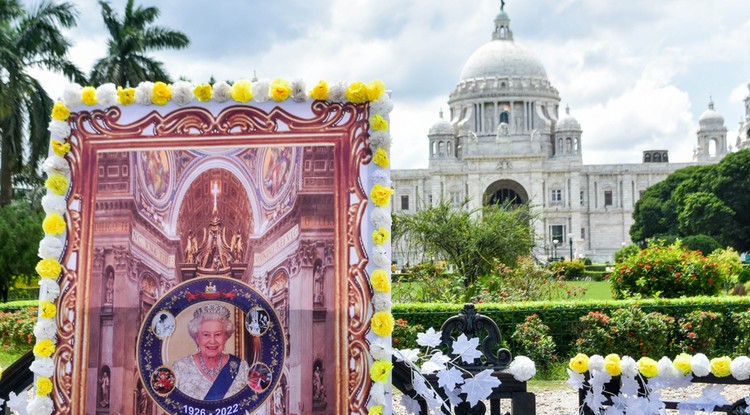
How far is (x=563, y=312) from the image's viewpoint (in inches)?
412

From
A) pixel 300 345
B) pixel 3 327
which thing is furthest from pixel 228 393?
pixel 3 327

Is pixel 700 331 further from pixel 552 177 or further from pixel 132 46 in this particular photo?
pixel 552 177

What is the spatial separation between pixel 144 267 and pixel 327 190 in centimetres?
103

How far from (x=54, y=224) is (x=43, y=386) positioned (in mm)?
833

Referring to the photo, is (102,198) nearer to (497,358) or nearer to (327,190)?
(327,190)

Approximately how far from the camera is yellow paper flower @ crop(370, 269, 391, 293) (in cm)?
389

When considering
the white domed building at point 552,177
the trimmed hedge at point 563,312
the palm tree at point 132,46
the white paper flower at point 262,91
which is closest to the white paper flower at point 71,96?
the white paper flower at point 262,91

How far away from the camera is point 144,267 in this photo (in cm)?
407

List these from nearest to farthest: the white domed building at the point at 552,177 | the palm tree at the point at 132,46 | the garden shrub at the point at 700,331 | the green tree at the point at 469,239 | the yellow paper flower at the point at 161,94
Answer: the yellow paper flower at the point at 161,94
the garden shrub at the point at 700,331
the green tree at the point at 469,239
the palm tree at the point at 132,46
the white domed building at the point at 552,177

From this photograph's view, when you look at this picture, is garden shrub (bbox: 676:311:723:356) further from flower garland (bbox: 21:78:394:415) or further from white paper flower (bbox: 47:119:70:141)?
white paper flower (bbox: 47:119:70:141)

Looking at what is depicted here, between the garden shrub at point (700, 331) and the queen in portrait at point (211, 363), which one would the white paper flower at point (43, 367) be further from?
the garden shrub at point (700, 331)

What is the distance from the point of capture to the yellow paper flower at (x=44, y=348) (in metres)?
4.06

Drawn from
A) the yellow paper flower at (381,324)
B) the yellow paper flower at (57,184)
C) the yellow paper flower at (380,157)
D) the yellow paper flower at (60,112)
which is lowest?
the yellow paper flower at (381,324)

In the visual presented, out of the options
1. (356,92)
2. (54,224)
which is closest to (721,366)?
(356,92)
